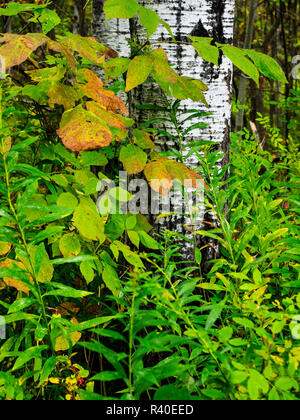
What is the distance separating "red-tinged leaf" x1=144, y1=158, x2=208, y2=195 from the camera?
1158mm

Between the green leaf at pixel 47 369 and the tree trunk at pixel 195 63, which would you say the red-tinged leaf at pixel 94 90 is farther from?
the green leaf at pixel 47 369

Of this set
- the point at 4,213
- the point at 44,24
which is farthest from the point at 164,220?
the point at 44,24

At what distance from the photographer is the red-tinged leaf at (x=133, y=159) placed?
1.25 m

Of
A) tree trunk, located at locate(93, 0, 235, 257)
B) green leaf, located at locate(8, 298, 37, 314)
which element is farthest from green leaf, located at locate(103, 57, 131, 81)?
green leaf, located at locate(8, 298, 37, 314)

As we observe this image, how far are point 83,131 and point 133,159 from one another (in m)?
0.26

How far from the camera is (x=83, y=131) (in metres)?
1.06

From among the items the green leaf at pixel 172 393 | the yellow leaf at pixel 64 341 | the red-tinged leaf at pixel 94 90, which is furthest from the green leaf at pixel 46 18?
the green leaf at pixel 172 393

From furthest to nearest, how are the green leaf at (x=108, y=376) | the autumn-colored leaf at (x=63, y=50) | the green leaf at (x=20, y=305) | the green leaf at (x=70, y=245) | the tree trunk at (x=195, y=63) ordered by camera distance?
1. the tree trunk at (x=195, y=63)
2. the green leaf at (x=70, y=245)
3. the autumn-colored leaf at (x=63, y=50)
4. the green leaf at (x=20, y=305)
5. the green leaf at (x=108, y=376)

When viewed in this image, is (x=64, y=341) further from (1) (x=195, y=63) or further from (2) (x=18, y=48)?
(1) (x=195, y=63)

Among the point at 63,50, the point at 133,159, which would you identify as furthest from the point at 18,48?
the point at 133,159

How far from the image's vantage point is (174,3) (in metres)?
1.43

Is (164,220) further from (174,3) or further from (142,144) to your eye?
(174,3)

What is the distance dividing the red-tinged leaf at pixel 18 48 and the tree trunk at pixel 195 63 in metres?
0.54
